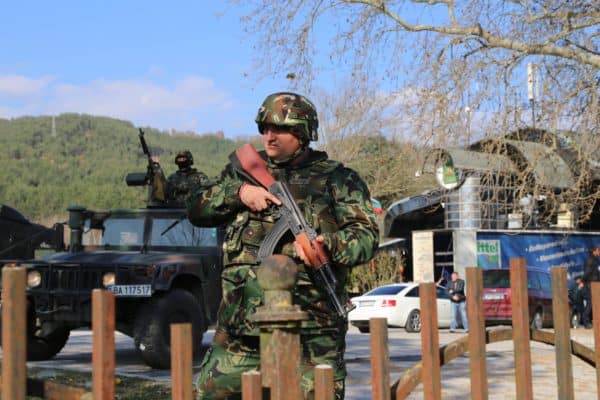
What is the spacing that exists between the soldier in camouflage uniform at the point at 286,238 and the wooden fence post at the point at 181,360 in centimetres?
95

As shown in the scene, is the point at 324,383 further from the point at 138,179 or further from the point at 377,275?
the point at 377,275

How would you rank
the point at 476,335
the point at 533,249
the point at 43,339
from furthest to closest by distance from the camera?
1. the point at 533,249
2. the point at 43,339
3. the point at 476,335

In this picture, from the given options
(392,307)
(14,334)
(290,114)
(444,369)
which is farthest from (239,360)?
(392,307)

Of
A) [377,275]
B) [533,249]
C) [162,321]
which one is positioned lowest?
[162,321]

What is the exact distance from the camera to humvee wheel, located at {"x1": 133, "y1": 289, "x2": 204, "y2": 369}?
930 centimetres

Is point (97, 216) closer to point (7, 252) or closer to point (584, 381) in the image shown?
point (7, 252)

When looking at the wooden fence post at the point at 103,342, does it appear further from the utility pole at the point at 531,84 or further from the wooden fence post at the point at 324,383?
the utility pole at the point at 531,84

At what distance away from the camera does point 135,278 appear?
959 cm

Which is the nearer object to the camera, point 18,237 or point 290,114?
point 290,114

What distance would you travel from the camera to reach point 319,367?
255 centimetres

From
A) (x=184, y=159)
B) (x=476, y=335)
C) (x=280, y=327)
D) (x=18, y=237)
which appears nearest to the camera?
(x=280, y=327)

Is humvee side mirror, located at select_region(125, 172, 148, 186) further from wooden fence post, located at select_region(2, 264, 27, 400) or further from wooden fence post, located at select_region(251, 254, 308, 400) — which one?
wooden fence post, located at select_region(2, 264, 27, 400)

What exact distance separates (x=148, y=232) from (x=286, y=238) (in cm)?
754

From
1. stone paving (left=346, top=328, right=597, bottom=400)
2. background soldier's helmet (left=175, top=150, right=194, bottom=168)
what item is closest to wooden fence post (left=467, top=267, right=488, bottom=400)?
stone paving (left=346, top=328, right=597, bottom=400)
